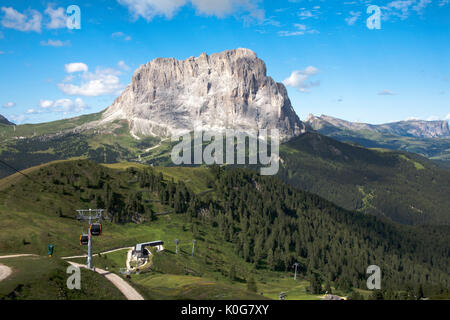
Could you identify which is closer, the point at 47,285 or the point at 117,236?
the point at 47,285

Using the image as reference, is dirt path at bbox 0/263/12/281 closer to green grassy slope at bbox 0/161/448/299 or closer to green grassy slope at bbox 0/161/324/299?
green grassy slope at bbox 0/161/324/299

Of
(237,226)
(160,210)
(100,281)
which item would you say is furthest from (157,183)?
(100,281)

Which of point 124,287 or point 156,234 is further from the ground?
point 124,287

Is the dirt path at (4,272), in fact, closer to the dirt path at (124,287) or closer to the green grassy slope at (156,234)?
the dirt path at (124,287)

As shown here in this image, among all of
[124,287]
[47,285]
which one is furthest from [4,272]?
[124,287]

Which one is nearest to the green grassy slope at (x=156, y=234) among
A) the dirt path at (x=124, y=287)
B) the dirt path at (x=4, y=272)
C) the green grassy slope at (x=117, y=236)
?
the green grassy slope at (x=117, y=236)

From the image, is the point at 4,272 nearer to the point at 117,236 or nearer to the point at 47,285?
the point at 47,285

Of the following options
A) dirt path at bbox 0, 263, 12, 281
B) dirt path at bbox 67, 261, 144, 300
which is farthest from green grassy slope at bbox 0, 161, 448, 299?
dirt path at bbox 0, 263, 12, 281
